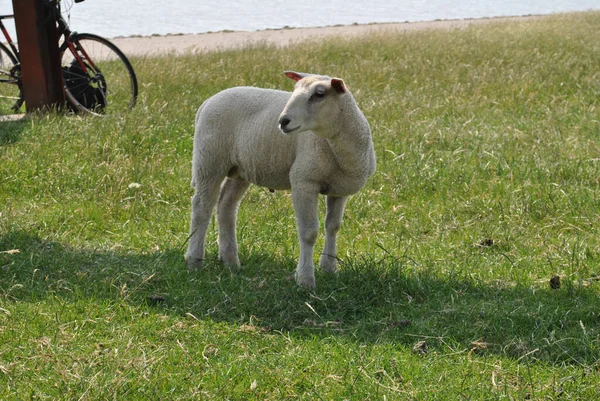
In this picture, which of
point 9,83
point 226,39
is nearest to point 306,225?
point 9,83

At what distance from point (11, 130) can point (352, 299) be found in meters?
5.30

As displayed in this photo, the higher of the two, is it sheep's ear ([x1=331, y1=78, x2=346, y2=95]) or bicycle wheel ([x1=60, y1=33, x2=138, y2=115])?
sheep's ear ([x1=331, y1=78, x2=346, y2=95])

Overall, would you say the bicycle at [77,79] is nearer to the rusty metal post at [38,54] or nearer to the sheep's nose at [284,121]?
the rusty metal post at [38,54]

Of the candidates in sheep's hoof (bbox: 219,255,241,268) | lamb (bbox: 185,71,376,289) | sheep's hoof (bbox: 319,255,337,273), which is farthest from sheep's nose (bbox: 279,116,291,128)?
sheep's hoof (bbox: 219,255,241,268)

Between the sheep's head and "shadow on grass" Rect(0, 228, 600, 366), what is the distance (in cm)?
101

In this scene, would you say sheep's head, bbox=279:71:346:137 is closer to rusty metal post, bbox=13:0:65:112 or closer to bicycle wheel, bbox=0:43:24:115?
rusty metal post, bbox=13:0:65:112

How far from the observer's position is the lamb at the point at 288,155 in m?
4.70

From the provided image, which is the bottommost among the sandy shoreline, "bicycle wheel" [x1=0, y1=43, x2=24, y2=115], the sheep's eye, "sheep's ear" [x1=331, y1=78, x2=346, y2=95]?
the sandy shoreline

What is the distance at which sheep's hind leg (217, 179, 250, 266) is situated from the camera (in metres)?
5.64

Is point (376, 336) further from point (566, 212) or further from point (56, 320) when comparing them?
point (566, 212)

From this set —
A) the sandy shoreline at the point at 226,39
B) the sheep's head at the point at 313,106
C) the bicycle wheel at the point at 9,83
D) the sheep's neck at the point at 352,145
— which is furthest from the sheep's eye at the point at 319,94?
the sandy shoreline at the point at 226,39

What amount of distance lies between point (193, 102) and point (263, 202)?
3693mm

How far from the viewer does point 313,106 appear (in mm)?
4621

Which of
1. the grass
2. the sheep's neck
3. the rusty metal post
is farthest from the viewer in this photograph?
the rusty metal post
